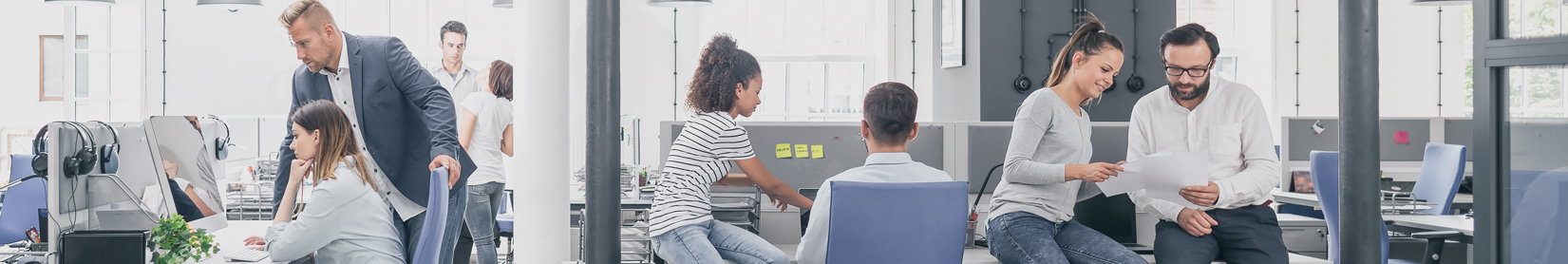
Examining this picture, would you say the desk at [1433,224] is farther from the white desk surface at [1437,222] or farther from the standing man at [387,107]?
the standing man at [387,107]

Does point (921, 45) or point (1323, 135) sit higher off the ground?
point (921, 45)

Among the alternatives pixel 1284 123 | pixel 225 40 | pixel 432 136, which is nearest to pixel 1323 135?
pixel 1284 123

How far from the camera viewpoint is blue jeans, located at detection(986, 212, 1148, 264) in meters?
1.97

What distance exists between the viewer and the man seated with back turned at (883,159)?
1.89 m

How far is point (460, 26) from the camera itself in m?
4.22

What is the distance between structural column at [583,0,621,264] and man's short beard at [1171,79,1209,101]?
1.53 m

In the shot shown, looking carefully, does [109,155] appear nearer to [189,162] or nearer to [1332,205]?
[189,162]

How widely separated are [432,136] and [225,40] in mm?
5628

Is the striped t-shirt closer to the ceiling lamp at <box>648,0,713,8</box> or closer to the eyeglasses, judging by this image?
the eyeglasses

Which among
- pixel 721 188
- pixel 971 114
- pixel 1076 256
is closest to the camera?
pixel 1076 256

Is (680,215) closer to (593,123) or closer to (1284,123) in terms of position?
(593,123)

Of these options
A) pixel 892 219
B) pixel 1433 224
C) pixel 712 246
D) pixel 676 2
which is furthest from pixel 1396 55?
pixel 712 246

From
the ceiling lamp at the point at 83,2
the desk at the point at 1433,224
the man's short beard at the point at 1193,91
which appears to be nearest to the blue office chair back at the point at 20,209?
the ceiling lamp at the point at 83,2

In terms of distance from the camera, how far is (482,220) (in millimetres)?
3467
